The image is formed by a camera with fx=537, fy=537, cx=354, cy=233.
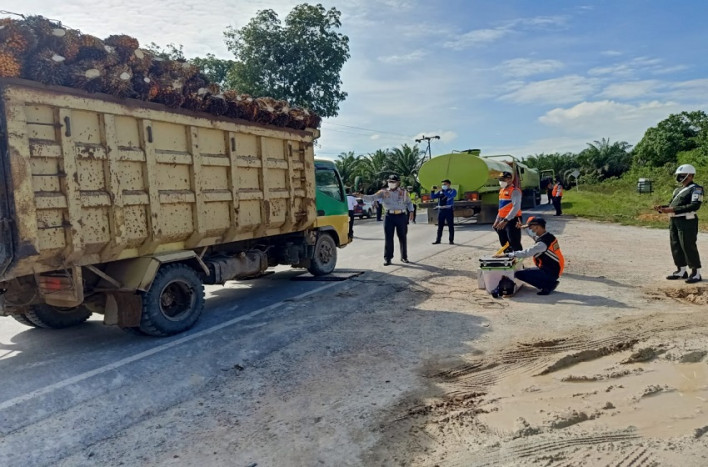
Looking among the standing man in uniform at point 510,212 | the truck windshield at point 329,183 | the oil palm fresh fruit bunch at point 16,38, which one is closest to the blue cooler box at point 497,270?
the standing man in uniform at point 510,212

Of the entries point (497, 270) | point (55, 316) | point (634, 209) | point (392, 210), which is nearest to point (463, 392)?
point (497, 270)

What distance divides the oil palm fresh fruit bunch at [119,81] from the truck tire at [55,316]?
7.68 feet

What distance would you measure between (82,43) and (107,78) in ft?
1.11

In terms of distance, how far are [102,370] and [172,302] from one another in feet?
4.30

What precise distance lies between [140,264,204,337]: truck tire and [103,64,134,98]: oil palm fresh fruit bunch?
1.78 metres

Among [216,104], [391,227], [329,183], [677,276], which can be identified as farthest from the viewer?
[391,227]

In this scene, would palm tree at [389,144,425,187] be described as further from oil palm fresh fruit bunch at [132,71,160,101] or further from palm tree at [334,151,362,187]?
oil palm fresh fruit bunch at [132,71,160,101]

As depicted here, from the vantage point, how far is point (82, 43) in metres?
4.71

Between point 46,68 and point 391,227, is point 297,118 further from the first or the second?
point 46,68

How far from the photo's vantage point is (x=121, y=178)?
5.05 meters

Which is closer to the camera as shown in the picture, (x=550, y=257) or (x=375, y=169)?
(x=550, y=257)

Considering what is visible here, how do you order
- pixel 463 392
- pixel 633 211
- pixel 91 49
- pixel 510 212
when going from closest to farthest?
pixel 463 392 < pixel 91 49 < pixel 510 212 < pixel 633 211

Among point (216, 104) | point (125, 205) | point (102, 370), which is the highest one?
point (216, 104)

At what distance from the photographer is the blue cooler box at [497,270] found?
6.96m
